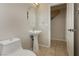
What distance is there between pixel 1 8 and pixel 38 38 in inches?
31.2

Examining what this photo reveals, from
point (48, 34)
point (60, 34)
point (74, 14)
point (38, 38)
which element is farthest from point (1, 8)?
point (74, 14)

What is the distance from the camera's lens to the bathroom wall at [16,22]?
161 centimetres

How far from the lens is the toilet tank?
60.4 inches

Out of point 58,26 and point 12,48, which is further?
point 58,26

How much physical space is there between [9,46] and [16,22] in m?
0.39

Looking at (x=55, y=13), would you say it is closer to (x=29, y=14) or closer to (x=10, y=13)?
(x=29, y=14)

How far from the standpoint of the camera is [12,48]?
160 centimetres

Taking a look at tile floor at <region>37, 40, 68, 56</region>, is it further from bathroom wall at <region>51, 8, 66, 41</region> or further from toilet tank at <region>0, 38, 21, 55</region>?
toilet tank at <region>0, 38, 21, 55</region>

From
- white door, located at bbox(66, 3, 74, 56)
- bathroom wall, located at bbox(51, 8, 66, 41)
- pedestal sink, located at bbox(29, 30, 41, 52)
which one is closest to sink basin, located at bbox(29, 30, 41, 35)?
pedestal sink, located at bbox(29, 30, 41, 52)

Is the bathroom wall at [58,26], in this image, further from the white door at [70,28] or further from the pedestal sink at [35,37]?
the pedestal sink at [35,37]

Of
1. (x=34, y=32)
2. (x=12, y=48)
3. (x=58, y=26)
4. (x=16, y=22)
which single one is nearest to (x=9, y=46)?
(x=12, y=48)

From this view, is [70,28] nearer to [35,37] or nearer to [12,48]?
[35,37]

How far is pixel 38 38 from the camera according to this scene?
73.8 inches

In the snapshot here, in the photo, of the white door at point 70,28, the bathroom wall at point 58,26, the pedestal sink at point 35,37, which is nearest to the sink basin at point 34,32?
the pedestal sink at point 35,37
